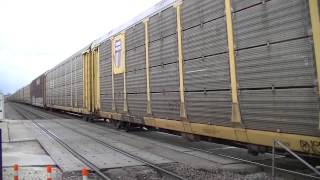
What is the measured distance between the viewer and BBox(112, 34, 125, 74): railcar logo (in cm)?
1495

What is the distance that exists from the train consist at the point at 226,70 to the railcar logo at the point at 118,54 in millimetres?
37

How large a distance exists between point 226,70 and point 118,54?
7668mm

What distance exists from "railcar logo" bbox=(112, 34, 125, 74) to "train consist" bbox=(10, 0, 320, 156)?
4 centimetres

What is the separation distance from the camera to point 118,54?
1550 cm

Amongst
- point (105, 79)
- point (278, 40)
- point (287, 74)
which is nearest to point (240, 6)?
point (278, 40)

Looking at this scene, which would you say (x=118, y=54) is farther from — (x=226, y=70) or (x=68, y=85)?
(x=68, y=85)

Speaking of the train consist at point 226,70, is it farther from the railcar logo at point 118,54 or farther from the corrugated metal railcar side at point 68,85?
the corrugated metal railcar side at point 68,85

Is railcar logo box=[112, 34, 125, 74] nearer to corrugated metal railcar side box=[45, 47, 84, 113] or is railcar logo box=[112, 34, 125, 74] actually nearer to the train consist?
the train consist

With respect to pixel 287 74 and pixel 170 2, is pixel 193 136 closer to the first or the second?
pixel 170 2

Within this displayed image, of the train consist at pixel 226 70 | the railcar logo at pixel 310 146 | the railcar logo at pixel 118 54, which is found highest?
the railcar logo at pixel 118 54

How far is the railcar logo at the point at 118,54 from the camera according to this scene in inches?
588

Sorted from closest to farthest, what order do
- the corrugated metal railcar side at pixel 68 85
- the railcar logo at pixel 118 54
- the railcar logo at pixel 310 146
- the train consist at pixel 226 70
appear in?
the railcar logo at pixel 310 146 → the train consist at pixel 226 70 → the railcar logo at pixel 118 54 → the corrugated metal railcar side at pixel 68 85

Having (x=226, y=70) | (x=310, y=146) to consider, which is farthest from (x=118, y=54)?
(x=310, y=146)

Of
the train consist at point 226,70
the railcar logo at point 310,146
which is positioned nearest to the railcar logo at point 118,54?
the train consist at point 226,70
